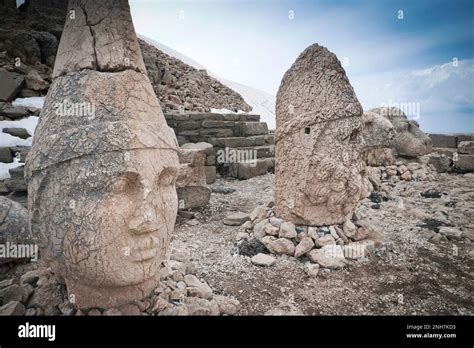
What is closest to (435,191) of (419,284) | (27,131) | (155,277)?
(419,284)

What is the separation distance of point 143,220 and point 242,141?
8.08 m

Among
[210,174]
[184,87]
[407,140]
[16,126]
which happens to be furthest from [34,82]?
[407,140]

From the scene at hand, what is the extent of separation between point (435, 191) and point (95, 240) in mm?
6810

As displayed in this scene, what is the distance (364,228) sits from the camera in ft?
13.4

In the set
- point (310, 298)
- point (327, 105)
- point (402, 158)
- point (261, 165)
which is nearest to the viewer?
point (310, 298)

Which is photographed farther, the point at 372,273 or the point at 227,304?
the point at 372,273

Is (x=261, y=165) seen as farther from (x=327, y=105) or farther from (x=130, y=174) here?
(x=130, y=174)

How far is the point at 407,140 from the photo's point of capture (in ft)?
27.4

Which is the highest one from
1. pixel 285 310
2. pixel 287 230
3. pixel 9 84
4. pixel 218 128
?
pixel 9 84

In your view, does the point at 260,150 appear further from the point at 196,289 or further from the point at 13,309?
the point at 13,309

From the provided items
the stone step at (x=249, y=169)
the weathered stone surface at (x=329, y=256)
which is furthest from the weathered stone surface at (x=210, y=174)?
the weathered stone surface at (x=329, y=256)

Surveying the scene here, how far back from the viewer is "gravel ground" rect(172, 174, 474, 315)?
9.18 feet

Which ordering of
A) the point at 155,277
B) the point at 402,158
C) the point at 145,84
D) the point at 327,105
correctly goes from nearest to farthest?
the point at 145,84 < the point at 155,277 < the point at 327,105 < the point at 402,158
